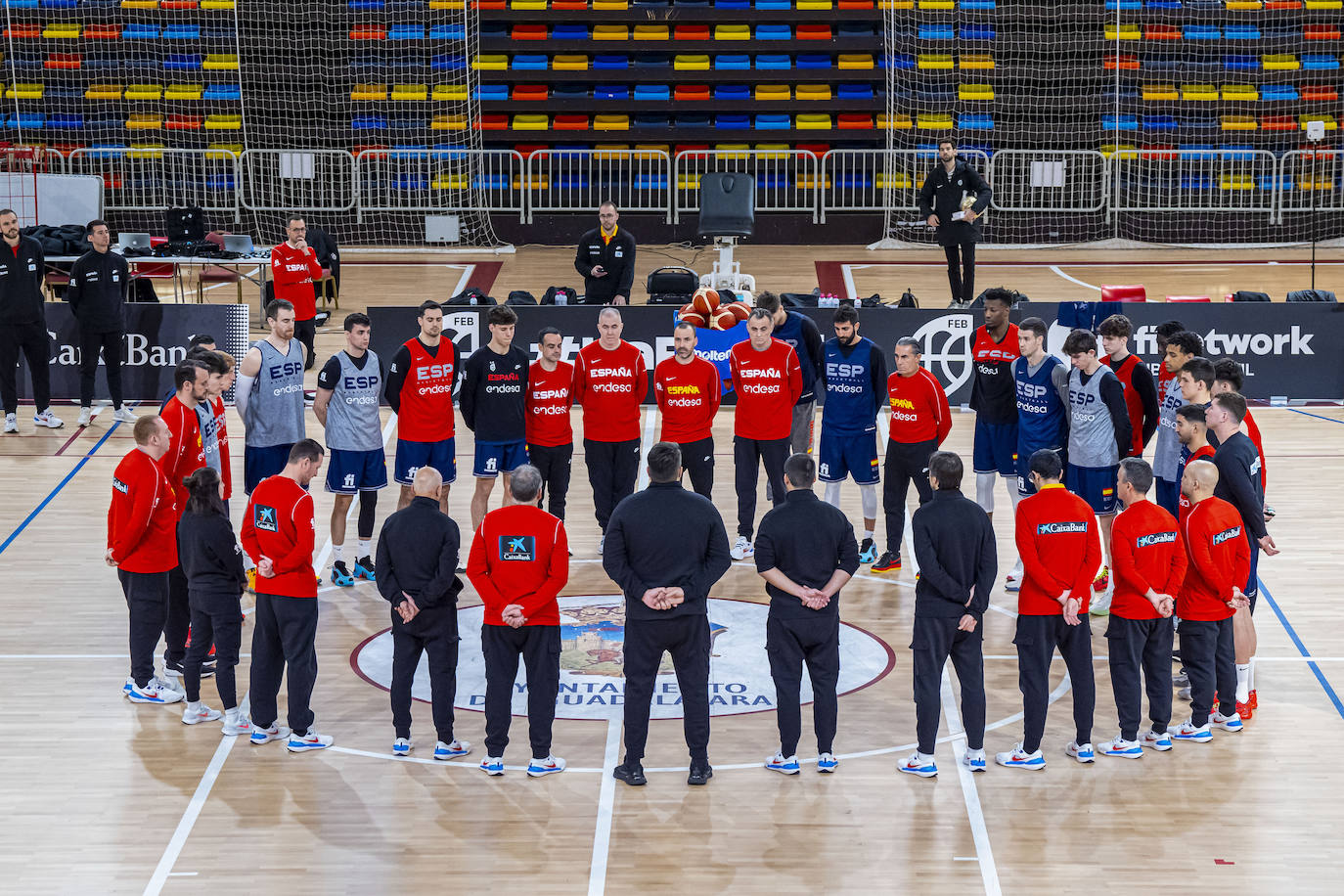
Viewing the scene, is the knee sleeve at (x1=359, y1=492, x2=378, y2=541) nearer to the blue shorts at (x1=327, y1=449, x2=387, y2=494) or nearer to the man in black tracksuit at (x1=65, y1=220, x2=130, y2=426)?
Answer: the blue shorts at (x1=327, y1=449, x2=387, y2=494)

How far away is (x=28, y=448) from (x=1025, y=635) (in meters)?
11.5

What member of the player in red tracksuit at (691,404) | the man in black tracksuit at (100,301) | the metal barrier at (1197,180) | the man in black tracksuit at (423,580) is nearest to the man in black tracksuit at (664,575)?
the man in black tracksuit at (423,580)

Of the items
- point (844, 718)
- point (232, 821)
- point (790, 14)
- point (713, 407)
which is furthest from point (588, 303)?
point (790, 14)

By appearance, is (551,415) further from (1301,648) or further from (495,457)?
(1301,648)

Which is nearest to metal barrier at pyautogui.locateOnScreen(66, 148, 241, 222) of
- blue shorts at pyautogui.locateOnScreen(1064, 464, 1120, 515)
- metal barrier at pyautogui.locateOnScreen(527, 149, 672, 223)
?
metal barrier at pyautogui.locateOnScreen(527, 149, 672, 223)

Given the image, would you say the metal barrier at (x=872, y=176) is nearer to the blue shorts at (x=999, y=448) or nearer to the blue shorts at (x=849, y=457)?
the blue shorts at (x=849, y=457)

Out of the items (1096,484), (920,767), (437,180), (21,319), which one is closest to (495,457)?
(1096,484)

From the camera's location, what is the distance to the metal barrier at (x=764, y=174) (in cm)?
2686

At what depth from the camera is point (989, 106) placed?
27938 mm

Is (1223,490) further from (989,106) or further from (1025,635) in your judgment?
(989,106)

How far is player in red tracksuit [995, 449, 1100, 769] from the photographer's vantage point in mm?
8617

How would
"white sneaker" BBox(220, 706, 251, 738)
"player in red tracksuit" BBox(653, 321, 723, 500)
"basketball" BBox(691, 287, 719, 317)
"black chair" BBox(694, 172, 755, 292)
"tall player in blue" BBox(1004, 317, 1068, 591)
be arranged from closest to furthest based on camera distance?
"white sneaker" BBox(220, 706, 251, 738), "tall player in blue" BBox(1004, 317, 1068, 591), "player in red tracksuit" BBox(653, 321, 723, 500), "basketball" BBox(691, 287, 719, 317), "black chair" BBox(694, 172, 755, 292)

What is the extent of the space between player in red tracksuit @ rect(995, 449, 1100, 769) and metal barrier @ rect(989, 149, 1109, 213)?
19.1 m

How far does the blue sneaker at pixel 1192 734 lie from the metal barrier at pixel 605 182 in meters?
18.6
